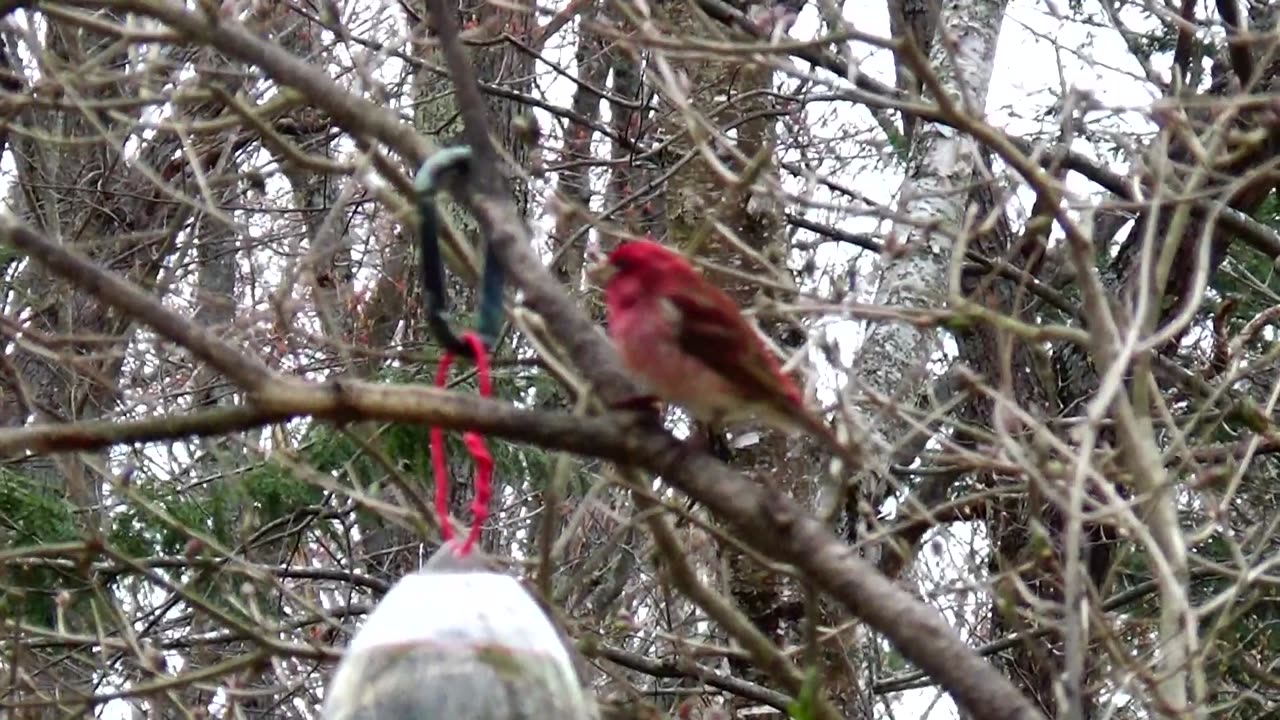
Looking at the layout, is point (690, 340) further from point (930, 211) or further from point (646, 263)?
point (930, 211)

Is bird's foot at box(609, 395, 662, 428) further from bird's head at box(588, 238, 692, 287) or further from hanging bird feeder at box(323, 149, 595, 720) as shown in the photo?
bird's head at box(588, 238, 692, 287)

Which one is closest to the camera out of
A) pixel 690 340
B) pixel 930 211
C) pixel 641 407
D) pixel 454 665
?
pixel 641 407

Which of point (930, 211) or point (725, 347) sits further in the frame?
point (930, 211)

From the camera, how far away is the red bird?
3594mm

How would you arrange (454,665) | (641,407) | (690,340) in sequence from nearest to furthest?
(641,407) → (454,665) → (690,340)

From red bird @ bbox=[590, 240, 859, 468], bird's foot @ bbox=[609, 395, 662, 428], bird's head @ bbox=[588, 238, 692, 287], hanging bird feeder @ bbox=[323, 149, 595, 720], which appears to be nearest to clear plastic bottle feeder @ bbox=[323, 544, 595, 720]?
hanging bird feeder @ bbox=[323, 149, 595, 720]

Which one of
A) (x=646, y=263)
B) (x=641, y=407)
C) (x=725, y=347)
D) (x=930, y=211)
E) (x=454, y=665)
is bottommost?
(x=454, y=665)

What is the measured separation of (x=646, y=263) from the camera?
3672 mm

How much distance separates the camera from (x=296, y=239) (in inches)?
368

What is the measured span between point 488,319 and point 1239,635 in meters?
5.94

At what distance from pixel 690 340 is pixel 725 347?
0.08m

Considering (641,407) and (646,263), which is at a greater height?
(646,263)

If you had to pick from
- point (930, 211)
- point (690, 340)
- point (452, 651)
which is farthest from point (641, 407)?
point (930, 211)

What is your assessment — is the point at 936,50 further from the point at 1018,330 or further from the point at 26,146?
the point at 26,146
